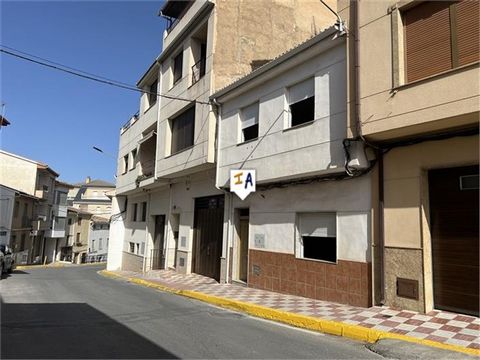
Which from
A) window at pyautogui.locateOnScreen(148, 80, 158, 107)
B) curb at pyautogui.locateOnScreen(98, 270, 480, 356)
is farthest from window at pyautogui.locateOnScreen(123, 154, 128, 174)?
curb at pyautogui.locateOnScreen(98, 270, 480, 356)

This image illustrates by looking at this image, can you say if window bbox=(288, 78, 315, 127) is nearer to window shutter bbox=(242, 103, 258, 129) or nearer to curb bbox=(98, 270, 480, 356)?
window shutter bbox=(242, 103, 258, 129)

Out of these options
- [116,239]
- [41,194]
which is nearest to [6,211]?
[41,194]

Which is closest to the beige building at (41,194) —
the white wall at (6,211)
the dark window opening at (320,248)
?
the white wall at (6,211)

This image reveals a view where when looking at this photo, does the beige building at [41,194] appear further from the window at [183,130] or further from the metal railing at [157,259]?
the window at [183,130]

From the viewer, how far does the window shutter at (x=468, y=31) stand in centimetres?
695

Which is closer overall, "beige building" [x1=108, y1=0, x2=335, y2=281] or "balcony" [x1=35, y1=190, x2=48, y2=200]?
"beige building" [x1=108, y1=0, x2=335, y2=281]

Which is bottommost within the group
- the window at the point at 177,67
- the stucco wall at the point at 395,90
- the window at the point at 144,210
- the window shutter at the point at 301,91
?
the window at the point at 144,210

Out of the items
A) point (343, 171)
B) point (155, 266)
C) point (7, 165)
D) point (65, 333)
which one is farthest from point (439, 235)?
point (7, 165)

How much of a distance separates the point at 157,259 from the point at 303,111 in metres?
14.0

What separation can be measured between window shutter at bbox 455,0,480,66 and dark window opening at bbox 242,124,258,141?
6795 millimetres

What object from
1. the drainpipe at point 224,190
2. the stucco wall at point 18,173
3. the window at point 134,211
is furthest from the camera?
the stucco wall at point 18,173

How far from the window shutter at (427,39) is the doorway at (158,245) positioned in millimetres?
16421

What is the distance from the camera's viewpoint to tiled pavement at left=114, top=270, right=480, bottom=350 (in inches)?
249

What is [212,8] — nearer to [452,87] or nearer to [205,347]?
[452,87]
